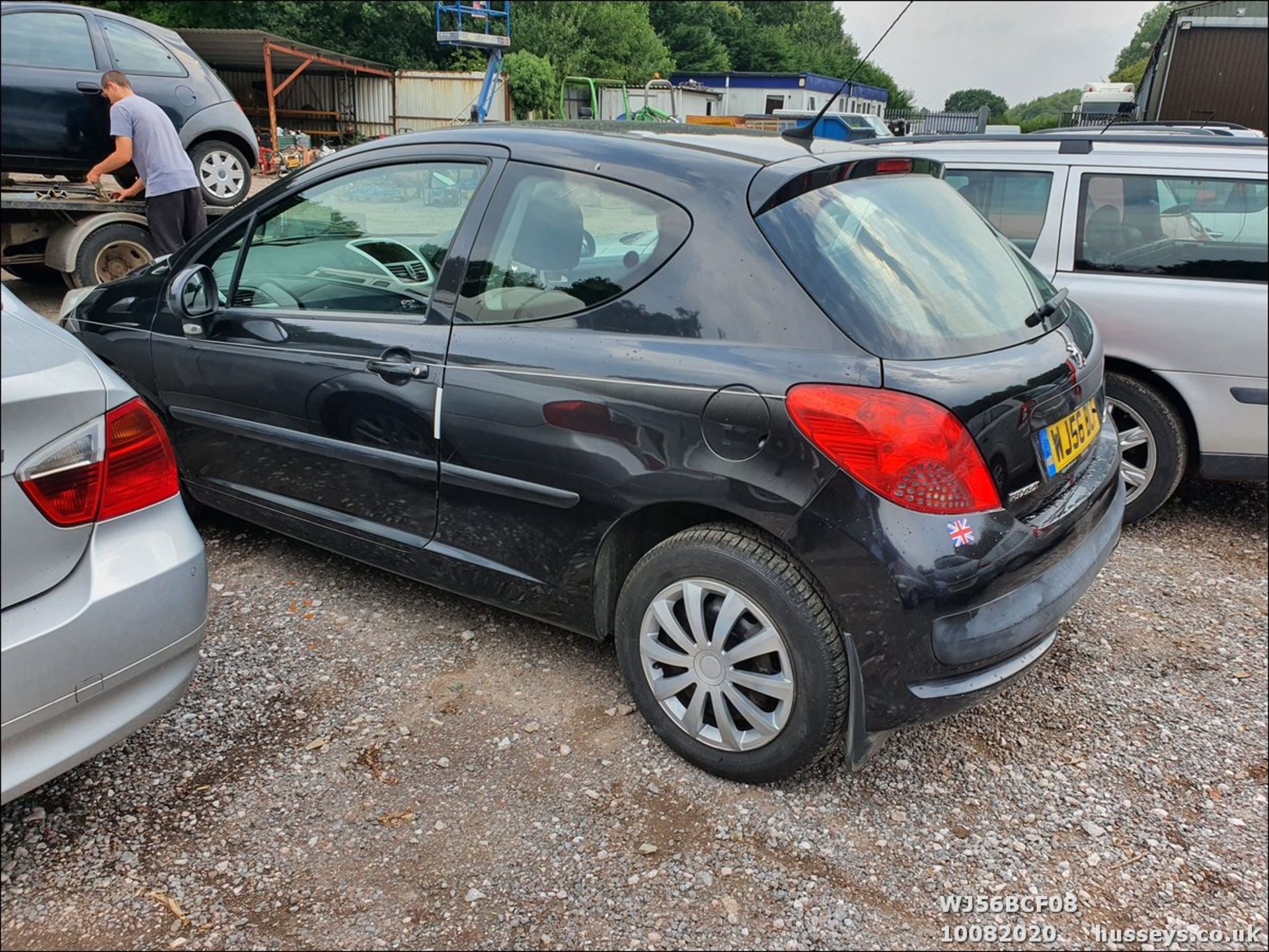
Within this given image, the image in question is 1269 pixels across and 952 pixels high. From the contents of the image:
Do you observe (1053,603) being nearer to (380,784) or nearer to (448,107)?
(380,784)

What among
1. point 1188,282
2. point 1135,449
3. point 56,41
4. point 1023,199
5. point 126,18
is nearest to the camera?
point 1188,282

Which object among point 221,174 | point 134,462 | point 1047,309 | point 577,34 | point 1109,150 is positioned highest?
point 577,34

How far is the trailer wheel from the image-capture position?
23.0 ft

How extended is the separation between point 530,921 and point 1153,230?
387cm

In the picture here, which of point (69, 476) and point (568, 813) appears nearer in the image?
point (69, 476)

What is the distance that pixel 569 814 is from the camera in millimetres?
2291

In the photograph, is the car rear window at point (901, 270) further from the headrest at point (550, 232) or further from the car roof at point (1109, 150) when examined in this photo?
the car roof at point (1109, 150)

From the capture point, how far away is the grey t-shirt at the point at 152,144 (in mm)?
6246

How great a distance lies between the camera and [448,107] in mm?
4055

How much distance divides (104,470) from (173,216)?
5551mm

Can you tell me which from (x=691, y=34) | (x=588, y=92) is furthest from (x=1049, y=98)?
(x=691, y=34)

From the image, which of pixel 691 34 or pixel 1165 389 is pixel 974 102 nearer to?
pixel 1165 389

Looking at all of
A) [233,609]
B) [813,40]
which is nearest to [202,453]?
[233,609]

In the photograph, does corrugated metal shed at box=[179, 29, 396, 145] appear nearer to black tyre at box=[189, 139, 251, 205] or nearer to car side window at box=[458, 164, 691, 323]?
car side window at box=[458, 164, 691, 323]
